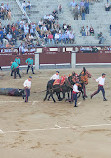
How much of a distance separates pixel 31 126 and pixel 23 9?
20941mm

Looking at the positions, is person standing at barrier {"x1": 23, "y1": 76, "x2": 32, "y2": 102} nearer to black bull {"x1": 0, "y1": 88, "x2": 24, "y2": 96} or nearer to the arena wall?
black bull {"x1": 0, "y1": 88, "x2": 24, "y2": 96}

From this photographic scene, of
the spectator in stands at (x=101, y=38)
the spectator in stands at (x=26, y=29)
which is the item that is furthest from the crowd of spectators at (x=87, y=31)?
the spectator in stands at (x=26, y=29)

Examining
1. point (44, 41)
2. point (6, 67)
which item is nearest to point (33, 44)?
point (44, 41)

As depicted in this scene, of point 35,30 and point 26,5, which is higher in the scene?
point 26,5

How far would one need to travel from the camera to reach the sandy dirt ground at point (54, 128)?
11.1m

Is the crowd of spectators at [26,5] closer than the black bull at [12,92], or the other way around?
the black bull at [12,92]

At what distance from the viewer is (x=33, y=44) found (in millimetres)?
30312

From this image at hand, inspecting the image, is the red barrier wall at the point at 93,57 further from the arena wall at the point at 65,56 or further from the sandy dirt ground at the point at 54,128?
the sandy dirt ground at the point at 54,128

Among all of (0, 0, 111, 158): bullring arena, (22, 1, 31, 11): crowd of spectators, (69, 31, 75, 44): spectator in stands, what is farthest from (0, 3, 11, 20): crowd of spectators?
(69, 31, 75, 44): spectator in stands

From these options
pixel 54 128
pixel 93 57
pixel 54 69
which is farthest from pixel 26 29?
pixel 54 128

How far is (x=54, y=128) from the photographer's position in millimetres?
13406

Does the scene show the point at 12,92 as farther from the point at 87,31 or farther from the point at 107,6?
the point at 107,6

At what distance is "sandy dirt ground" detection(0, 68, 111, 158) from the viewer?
11.1 m

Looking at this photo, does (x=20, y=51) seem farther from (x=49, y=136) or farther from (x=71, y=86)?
(x=49, y=136)
